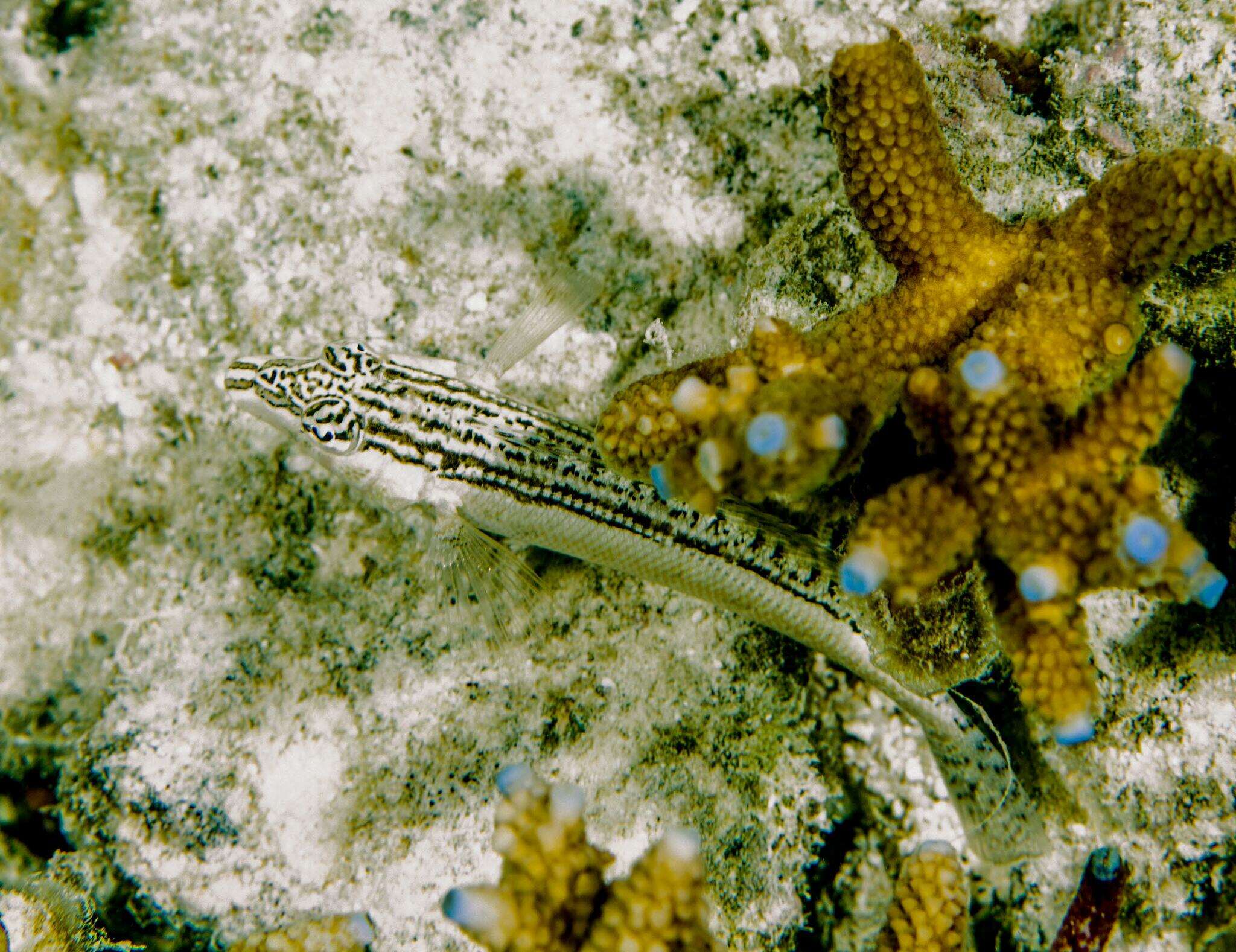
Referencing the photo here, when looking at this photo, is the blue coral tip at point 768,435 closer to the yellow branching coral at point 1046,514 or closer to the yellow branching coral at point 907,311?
the yellow branching coral at point 907,311

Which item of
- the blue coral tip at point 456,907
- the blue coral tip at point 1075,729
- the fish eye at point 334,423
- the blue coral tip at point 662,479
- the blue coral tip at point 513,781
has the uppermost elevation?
the blue coral tip at point 662,479

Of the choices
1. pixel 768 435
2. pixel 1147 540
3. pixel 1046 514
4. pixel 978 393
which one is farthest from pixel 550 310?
pixel 1147 540

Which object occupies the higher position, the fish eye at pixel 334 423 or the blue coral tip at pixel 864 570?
the blue coral tip at pixel 864 570

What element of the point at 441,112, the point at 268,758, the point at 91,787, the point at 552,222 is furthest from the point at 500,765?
→ the point at 441,112

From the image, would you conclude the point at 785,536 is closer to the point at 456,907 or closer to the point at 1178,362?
the point at 1178,362

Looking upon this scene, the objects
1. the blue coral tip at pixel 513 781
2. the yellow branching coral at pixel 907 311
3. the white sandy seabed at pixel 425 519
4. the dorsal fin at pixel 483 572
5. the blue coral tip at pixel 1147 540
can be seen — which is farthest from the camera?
the dorsal fin at pixel 483 572

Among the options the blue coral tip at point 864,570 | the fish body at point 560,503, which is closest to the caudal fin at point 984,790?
the fish body at point 560,503

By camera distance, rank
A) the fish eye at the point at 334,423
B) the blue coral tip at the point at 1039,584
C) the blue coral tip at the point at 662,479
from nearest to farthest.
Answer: the blue coral tip at the point at 1039,584 < the blue coral tip at the point at 662,479 < the fish eye at the point at 334,423
